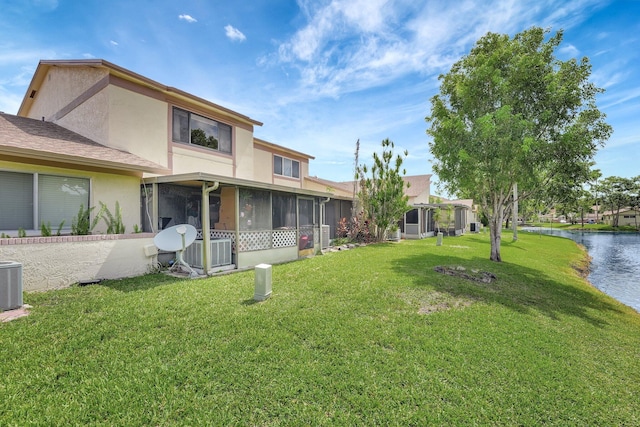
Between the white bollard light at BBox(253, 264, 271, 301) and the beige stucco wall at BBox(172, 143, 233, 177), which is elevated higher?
the beige stucco wall at BBox(172, 143, 233, 177)

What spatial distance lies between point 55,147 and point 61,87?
6.43 metres

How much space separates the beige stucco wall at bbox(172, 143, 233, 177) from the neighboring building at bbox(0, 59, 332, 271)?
41 mm

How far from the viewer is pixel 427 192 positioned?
31500mm

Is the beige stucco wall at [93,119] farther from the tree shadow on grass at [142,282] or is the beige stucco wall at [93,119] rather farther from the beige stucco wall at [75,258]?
the tree shadow on grass at [142,282]

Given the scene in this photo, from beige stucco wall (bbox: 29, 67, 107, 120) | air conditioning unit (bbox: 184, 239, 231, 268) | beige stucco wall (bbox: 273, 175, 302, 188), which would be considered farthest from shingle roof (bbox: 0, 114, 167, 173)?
beige stucco wall (bbox: 273, 175, 302, 188)

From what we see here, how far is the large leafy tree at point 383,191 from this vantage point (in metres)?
17.6

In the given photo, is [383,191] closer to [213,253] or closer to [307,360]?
[213,253]

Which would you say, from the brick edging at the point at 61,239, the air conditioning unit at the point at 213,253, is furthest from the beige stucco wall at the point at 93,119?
the air conditioning unit at the point at 213,253

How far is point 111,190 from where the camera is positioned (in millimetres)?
8086

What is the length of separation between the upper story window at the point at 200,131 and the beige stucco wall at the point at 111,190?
2.91 m

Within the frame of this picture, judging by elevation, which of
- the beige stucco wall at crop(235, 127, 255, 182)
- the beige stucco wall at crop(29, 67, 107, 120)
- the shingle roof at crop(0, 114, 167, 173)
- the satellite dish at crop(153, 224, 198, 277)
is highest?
the beige stucco wall at crop(29, 67, 107, 120)

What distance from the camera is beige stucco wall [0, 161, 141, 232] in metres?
7.15

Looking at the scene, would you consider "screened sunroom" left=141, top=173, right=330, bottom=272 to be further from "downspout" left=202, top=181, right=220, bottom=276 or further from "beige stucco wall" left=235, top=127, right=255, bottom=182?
"beige stucco wall" left=235, top=127, right=255, bottom=182

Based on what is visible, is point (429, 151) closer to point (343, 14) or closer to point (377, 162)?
point (377, 162)
